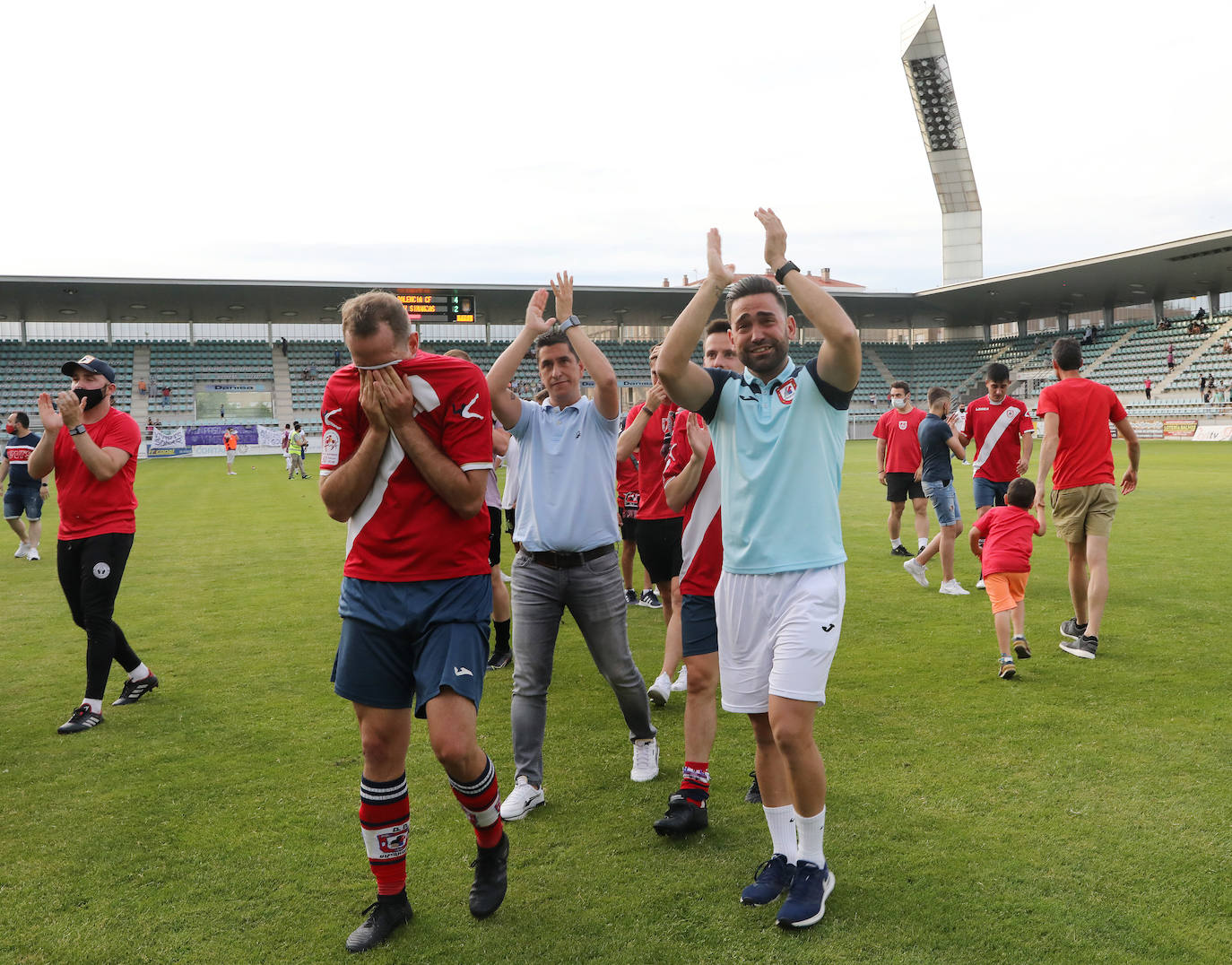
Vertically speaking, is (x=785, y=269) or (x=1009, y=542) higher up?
(x=785, y=269)

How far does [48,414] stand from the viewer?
518cm

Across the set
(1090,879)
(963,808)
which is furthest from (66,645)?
(1090,879)

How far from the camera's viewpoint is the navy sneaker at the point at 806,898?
3084mm

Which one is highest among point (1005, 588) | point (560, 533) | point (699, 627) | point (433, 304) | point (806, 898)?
point (433, 304)

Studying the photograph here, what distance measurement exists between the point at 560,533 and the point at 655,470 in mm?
2039

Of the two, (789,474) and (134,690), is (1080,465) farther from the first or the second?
(134,690)

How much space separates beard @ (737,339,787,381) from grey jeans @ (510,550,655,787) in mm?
1446

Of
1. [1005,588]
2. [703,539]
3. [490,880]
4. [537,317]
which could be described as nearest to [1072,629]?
[1005,588]

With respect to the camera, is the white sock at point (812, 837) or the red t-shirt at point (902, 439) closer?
the white sock at point (812, 837)

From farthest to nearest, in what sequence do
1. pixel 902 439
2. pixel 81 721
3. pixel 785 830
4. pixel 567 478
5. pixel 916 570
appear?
pixel 902 439, pixel 916 570, pixel 81 721, pixel 567 478, pixel 785 830

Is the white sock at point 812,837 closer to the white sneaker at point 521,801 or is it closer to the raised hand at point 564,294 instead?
the white sneaker at point 521,801

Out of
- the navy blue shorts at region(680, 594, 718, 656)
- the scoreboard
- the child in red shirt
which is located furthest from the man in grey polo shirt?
the scoreboard

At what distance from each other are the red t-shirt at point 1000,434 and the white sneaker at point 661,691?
15.8ft

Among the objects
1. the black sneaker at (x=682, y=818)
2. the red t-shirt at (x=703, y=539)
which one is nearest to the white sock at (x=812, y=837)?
the black sneaker at (x=682, y=818)
